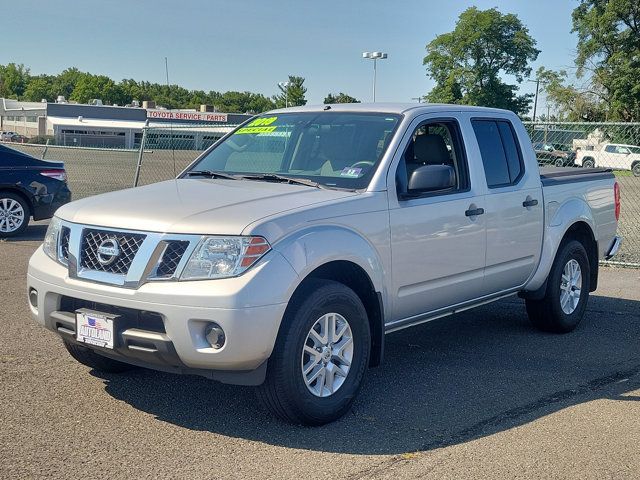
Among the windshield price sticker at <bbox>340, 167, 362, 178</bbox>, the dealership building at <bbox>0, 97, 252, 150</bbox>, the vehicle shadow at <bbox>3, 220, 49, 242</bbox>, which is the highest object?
the dealership building at <bbox>0, 97, 252, 150</bbox>

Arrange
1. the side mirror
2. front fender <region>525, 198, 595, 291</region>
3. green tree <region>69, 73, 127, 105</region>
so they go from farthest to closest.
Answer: green tree <region>69, 73, 127, 105</region> < front fender <region>525, 198, 595, 291</region> < the side mirror

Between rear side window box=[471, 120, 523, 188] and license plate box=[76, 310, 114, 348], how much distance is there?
10.4 ft

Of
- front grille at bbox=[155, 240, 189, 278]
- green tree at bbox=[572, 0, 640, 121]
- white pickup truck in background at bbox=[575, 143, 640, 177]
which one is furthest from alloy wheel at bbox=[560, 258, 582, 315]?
green tree at bbox=[572, 0, 640, 121]

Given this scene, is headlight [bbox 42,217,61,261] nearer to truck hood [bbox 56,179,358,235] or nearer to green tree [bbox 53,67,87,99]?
truck hood [bbox 56,179,358,235]

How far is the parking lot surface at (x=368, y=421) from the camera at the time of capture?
13.5ft

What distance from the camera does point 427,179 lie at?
5316 millimetres

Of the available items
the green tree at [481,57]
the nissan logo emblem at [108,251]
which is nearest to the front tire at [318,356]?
the nissan logo emblem at [108,251]

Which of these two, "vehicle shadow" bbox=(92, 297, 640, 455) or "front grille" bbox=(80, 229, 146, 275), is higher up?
"front grille" bbox=(80, 229, 146, 275)

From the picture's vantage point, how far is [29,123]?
8906cm

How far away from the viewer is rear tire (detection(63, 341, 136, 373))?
5.33m

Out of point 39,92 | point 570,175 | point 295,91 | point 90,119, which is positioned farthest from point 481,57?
point 39,92

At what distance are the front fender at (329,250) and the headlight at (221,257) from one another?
0.16 meters

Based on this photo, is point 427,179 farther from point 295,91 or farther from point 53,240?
point 295,91

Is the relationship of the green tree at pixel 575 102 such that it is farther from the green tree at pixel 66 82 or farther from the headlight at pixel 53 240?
the green tree at pixel 66 82
